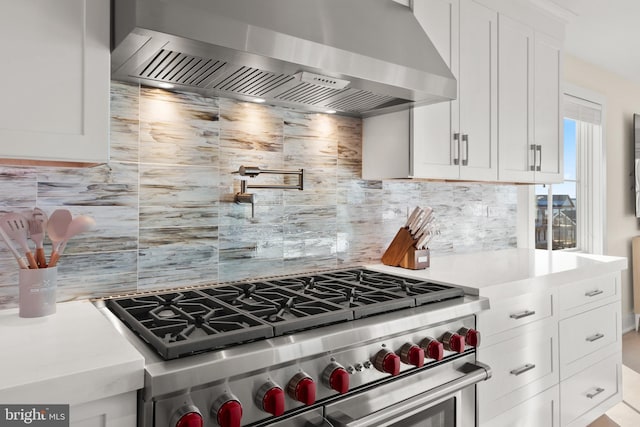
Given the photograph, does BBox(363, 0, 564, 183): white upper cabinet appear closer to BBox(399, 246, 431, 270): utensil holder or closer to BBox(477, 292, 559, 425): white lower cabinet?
BBox(399, 246, 431, 270): utensil holder

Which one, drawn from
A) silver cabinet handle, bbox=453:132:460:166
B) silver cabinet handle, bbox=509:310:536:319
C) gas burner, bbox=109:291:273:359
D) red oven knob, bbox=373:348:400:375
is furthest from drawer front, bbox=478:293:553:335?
gas burner, bbox=109:291:273:359

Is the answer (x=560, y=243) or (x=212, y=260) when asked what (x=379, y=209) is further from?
(x=560, y=243)

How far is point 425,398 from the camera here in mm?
1429

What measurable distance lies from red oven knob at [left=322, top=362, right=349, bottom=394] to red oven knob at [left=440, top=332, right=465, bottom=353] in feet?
1.60

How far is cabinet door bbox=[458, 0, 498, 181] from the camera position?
7.19 feet

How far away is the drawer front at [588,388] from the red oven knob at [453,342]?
109cm

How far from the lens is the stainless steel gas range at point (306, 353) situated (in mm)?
1026

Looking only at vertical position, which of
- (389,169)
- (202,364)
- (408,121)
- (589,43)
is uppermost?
(589,43)

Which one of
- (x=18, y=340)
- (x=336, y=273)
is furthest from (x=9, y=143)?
(x=336, y=273)

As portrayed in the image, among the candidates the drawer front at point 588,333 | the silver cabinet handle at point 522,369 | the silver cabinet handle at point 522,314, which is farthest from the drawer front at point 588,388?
the silver cabinet handle at point 522,314

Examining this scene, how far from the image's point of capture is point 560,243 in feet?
13.2

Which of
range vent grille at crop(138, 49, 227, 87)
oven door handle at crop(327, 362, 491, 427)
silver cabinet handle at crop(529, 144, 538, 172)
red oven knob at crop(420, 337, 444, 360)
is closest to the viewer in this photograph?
oven door handle at crop(327, 362, 491, 427)

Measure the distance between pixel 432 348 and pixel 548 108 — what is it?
194cm

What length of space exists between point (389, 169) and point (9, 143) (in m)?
1.51
